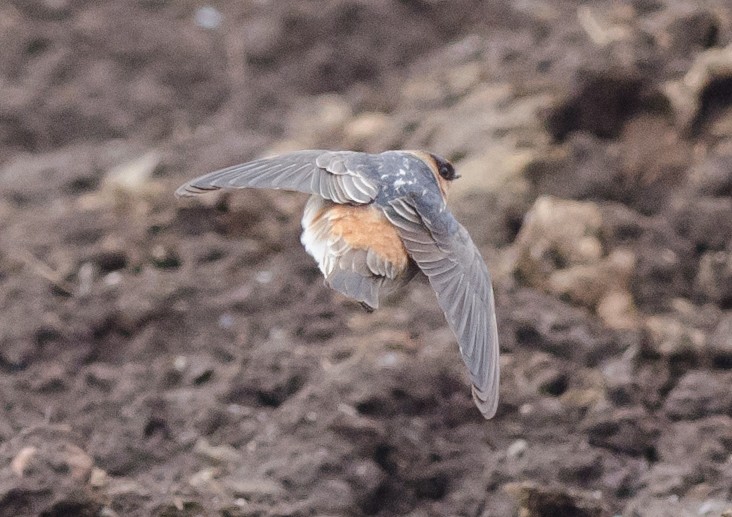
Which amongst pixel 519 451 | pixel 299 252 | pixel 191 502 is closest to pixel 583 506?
pixel 519 451

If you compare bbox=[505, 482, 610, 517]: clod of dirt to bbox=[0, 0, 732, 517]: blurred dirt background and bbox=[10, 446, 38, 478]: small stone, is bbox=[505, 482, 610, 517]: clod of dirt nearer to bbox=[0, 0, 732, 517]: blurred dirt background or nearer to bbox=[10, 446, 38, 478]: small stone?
bbox=[0, 0, 732, 517]: blurred dirt background

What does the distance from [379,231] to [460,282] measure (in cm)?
31

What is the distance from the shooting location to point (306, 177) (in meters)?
3.91

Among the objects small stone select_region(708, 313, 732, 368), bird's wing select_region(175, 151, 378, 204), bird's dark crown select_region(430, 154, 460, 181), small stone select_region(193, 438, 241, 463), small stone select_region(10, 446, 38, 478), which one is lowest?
small stone select_region(193, 438, 241, 463)

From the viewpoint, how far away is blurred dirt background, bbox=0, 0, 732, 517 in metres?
3.95

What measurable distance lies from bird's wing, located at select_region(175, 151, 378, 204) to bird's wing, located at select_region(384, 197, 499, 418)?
0.13 metres

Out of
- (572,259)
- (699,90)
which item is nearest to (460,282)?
(572,259)

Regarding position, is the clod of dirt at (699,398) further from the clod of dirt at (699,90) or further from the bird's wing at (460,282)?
the clod of dirt at (699,90)

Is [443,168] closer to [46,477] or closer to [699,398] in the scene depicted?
[699,398]

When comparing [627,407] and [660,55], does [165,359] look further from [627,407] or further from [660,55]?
[660,55]

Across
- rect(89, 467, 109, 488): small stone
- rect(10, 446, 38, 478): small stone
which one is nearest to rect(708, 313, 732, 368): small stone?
rect(89, 467, 109, 488): small stone

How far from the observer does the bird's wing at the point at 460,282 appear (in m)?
3.49

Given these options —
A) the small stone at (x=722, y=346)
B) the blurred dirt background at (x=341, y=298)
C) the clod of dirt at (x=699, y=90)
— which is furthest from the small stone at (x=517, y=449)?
the clod of dirt at (x=699, y=90)

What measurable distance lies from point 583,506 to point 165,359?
170 cm
